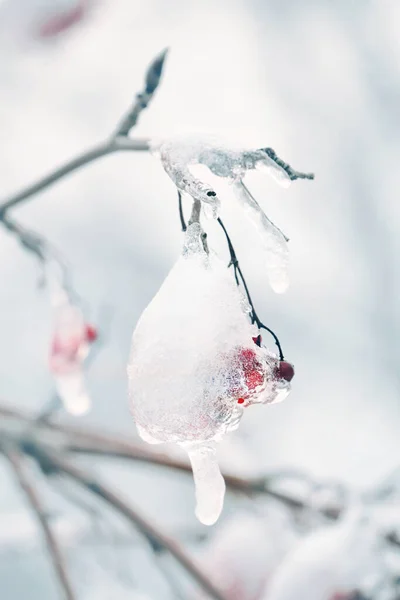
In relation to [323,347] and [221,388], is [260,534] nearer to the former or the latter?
[221,388]

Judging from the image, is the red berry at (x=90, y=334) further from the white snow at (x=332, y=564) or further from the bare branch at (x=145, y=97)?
the bare branch at (x=145, y=97)

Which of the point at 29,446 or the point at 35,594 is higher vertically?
the point at 29,446

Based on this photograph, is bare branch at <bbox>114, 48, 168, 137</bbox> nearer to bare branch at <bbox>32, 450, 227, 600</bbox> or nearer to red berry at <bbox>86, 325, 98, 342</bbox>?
bare branch at <bbox>32, 450, 227, 600</bbox>

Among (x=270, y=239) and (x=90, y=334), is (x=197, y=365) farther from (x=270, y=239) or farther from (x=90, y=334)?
(x=90, y=334)

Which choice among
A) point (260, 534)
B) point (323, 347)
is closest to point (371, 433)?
point (323, 347)

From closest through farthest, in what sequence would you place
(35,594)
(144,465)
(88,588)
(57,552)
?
1. (57,552)
2. (144,465)
3. (88,588)
4. (35,594)

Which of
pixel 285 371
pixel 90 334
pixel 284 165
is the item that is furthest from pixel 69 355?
pixel 284 165

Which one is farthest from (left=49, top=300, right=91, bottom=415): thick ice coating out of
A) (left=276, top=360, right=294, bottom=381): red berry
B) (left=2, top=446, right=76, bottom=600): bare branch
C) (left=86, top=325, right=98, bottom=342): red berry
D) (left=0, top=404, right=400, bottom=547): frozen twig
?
(left=276, top=360, right=294, bottom=381): red berry

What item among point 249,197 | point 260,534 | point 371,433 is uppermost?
point 249,197

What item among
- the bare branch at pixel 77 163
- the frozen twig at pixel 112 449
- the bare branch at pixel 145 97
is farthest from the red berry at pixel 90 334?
the bare branch at pixel 145 97
